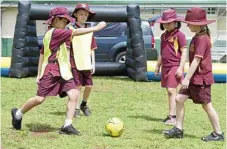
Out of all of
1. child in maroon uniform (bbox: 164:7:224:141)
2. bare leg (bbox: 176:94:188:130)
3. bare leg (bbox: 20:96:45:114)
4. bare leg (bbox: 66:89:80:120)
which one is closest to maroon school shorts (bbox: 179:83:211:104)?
child in maroon uniform (bbox: 164:7:224:141)

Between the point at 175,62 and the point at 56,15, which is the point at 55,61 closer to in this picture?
the point at 56,15

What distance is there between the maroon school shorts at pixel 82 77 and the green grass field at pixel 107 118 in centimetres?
50

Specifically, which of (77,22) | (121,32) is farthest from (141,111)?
(121,32)

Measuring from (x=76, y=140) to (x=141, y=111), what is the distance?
242 cm

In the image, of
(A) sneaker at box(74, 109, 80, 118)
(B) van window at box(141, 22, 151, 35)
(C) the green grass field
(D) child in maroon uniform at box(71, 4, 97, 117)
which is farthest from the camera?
(B) van window at box(141, 22, 151, 35)

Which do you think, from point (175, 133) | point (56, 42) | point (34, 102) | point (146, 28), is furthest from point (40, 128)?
point (146, 28)

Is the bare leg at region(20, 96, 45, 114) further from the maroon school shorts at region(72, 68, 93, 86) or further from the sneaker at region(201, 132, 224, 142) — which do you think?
→ the sneaker at region(201, 132, 224, 142)

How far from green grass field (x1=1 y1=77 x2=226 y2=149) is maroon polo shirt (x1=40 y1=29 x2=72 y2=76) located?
2.43ft

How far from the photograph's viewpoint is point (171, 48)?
6820 millimetres

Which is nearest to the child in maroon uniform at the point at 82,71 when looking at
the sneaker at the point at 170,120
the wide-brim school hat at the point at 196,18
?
the sneaker at the point at 170,120

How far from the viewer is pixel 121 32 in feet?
51.0

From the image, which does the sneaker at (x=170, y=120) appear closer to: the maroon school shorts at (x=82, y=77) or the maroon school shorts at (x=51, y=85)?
the maroon school shorts at (x=82, y=77)

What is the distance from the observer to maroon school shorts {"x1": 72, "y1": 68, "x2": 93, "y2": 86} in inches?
269

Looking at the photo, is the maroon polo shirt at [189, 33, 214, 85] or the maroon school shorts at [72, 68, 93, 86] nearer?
the maroon polo shirt at [189, 33, 214, 85]
